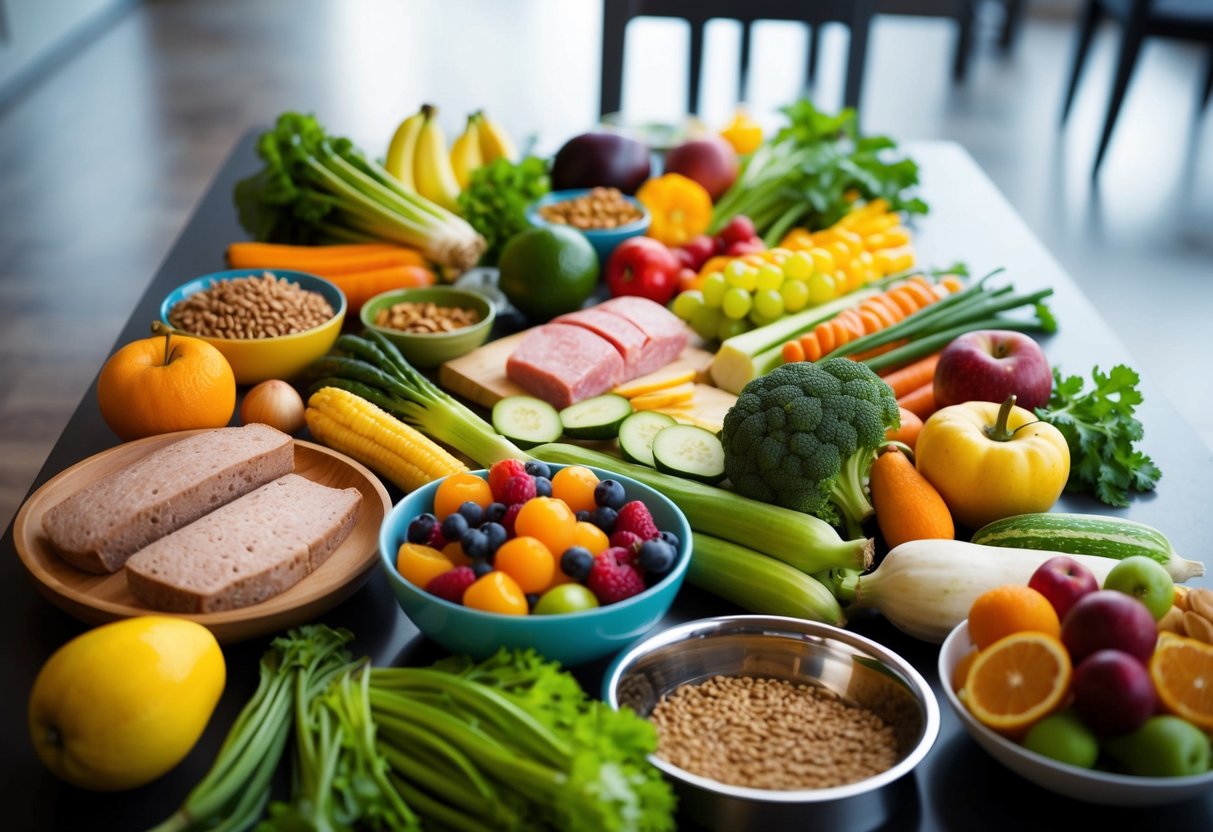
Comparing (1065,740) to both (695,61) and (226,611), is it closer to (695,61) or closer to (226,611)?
(226,611)

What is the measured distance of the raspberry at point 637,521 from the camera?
→ 130 cm

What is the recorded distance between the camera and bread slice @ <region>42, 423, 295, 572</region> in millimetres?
1336

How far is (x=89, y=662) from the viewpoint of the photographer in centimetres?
106

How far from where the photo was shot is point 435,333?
1993 mm

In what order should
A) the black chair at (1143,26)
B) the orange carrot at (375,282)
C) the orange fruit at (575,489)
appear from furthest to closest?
the black chair at (1143,26), the orange carrot at (375,282), the orange fruit at (575,489)

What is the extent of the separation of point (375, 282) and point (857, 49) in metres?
1.74

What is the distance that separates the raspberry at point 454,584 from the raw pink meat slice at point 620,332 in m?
0.82

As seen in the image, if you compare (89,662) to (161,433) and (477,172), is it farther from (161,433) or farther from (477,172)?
(477,172)

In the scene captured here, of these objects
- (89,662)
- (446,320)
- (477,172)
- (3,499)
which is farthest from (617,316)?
(3,499)

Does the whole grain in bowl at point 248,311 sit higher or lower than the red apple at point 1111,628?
lower

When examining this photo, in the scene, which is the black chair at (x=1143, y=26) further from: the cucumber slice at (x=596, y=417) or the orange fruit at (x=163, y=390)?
the orange fruit at (x=163, y=390)

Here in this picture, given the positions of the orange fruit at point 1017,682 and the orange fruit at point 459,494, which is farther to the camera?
the orange fruit at point 459,494

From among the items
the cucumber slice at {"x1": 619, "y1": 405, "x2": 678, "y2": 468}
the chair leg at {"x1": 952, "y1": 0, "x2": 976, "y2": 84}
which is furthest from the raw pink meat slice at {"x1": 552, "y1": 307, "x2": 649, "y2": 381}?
the chair leg at {"x1": 952, "y1": 0, "x2": 976, "y2": 84}

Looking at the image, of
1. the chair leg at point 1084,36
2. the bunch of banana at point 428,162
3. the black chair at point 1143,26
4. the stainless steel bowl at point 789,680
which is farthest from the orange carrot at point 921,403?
the chair leg at point 1084,36
